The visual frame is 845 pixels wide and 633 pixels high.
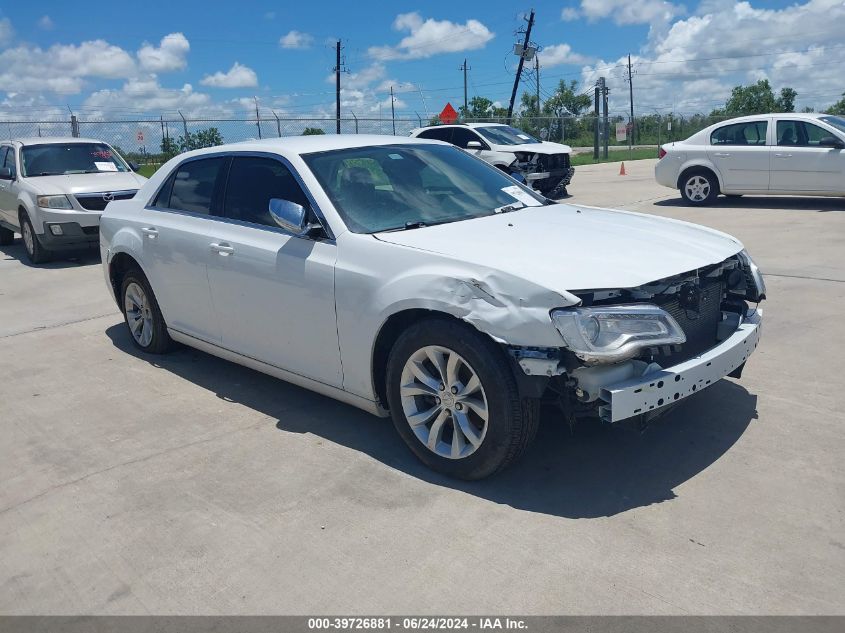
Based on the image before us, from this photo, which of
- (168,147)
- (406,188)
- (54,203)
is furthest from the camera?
(168,147)

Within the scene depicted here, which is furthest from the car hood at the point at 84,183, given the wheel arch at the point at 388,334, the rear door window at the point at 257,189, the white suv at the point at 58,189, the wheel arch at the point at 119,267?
the wheel arch at the point at 388,334

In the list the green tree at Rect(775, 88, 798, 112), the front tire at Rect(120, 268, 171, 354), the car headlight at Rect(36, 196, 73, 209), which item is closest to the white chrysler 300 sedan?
the front tire at Rect(120, 268, 171, 354)

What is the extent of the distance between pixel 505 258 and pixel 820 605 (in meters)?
1.89

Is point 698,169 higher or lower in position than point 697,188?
higher

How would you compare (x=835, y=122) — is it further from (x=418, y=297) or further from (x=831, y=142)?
(x=418, y=297)

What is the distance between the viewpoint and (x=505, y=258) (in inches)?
141

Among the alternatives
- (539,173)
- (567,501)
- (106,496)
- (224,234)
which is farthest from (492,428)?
(539,173)

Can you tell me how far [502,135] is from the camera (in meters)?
17.1

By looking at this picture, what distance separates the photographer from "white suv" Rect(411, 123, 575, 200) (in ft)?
52.6

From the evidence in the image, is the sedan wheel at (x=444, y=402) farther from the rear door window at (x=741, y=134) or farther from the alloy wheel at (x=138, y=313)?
the rear door window at (x=741, y=134)

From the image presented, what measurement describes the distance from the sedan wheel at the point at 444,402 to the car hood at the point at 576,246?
52cm

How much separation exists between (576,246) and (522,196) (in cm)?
131

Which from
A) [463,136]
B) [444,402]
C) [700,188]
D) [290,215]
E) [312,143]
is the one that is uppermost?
[463,136]

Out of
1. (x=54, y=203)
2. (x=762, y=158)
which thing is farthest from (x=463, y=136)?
(x=54, y=203)
